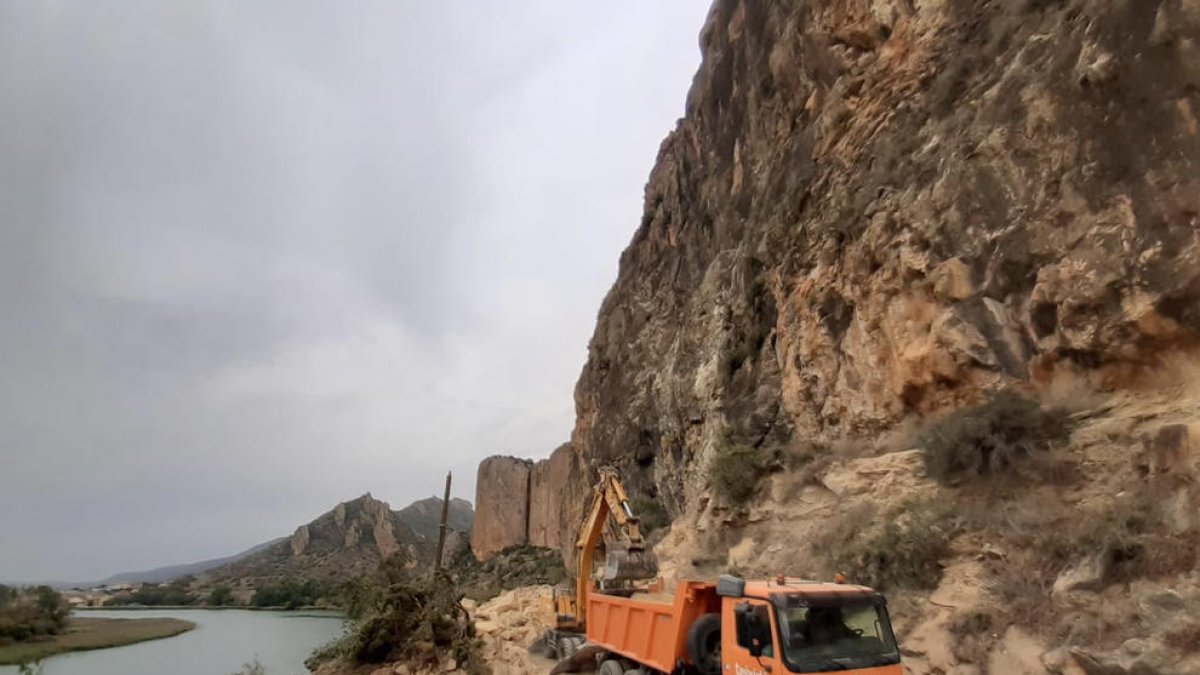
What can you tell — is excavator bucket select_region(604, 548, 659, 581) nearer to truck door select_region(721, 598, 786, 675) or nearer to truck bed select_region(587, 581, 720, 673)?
truck bed select_region(587, 581, 720, 673)

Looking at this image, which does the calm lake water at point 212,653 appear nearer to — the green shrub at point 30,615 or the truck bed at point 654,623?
the green shrub at point 30,615

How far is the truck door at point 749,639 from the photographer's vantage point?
19.8ft

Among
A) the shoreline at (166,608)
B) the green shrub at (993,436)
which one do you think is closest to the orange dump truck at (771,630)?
the green shrub at (993,436)

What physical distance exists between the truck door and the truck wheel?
1.81ft

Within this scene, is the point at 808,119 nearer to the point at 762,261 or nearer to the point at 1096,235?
the point at 762,261

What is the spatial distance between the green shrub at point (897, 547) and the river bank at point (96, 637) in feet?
93.3

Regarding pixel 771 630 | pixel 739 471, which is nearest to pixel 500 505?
pixel 739 471

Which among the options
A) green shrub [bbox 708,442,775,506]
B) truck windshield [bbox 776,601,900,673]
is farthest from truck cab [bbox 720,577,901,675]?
green shrub [bbox 708,442,775,506]

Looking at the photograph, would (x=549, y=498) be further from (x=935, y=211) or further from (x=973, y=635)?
(x=973, y=635)

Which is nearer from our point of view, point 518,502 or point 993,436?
point 993,436

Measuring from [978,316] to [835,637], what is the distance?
278 inches

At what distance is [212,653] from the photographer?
97.1 feet

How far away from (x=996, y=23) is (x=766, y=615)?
1166 centimetres

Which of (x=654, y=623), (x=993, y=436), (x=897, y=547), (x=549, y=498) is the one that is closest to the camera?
(x=654, y=623)
